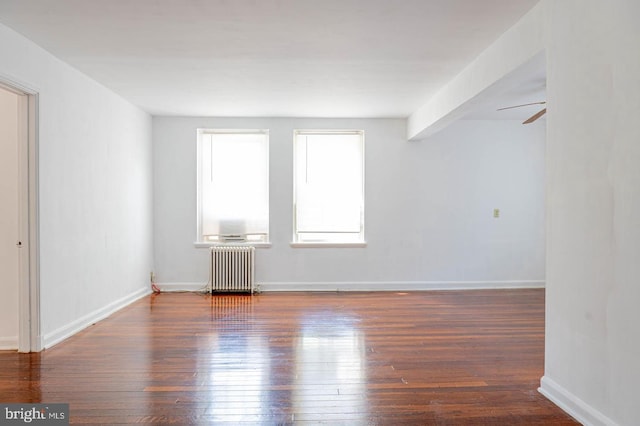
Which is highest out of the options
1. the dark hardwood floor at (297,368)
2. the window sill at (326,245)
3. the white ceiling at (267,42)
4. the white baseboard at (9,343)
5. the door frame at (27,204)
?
the white ceiling at (267,42)

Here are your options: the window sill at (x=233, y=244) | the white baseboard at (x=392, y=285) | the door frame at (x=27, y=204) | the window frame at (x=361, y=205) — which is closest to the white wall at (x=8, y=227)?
the door frame at (x=27, y=204)

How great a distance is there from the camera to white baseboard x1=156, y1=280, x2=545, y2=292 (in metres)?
6.74

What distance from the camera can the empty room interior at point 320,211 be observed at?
2.55 m

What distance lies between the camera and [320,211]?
693 cm

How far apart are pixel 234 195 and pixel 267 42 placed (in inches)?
139

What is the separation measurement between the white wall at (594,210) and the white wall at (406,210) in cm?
402

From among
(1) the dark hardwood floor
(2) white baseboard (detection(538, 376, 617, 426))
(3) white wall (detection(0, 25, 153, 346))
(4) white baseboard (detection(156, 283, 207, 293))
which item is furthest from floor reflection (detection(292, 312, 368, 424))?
(4) white baseboard (detection(156, 283, 207, 293))

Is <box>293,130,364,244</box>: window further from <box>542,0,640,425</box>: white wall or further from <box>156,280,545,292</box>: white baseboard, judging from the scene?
<box>542,0,640,425</box>: white wall

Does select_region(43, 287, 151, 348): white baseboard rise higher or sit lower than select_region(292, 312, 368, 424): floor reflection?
higher

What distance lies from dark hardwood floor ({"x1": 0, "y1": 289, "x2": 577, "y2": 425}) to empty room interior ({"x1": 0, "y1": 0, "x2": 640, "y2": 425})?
0.03 m

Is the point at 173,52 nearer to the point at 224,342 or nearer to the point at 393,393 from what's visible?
the point at 224,342

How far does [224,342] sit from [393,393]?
5.98 feet

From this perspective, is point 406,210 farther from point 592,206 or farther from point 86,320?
point 86,320

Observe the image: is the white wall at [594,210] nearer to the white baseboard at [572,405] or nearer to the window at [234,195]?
the white baseboard at [572,405]
